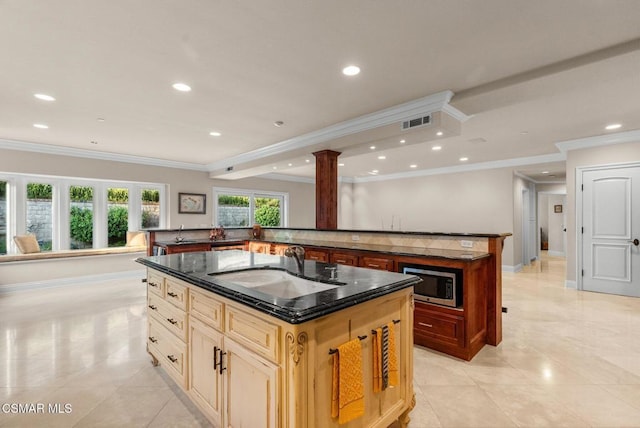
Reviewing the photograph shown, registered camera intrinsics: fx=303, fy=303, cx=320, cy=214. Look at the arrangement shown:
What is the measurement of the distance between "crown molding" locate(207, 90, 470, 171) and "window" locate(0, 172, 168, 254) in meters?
3.02

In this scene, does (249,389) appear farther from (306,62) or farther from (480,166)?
(480,166)

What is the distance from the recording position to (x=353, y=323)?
1460 millimetres

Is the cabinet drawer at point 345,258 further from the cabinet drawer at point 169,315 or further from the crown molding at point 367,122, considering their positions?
the cabinet drawer at point 169,315

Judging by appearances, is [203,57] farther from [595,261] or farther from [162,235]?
[595,261]

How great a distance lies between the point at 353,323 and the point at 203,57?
2443 mm

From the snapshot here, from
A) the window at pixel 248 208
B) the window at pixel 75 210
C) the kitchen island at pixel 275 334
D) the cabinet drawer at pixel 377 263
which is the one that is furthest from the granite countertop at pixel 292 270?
the window at pixel 248 208

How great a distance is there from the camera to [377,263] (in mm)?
3246

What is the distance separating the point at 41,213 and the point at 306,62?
6301mm

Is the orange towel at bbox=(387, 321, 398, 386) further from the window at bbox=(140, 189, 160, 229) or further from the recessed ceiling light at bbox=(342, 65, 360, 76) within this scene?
the window at bbox=(140, 189, 160, 229)

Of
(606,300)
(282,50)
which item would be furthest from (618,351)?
(282,50)

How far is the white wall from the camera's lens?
23.5 feet

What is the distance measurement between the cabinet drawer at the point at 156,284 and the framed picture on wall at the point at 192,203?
A: 5.15m

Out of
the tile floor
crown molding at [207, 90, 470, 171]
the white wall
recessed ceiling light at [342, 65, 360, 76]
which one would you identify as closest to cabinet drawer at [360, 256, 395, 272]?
the tile floor

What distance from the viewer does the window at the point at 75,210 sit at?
5.55 m
